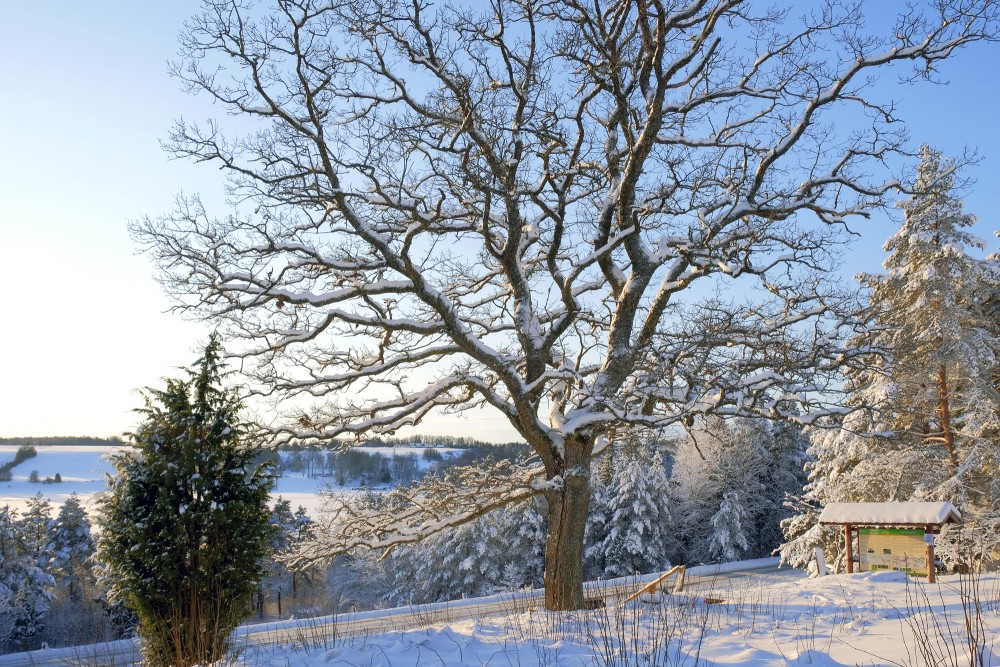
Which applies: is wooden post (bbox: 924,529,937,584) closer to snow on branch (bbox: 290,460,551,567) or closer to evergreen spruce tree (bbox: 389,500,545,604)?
snow on branch (bbox: 290,460,551,567)

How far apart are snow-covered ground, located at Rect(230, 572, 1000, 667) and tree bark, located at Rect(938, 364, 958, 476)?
35.1 ft

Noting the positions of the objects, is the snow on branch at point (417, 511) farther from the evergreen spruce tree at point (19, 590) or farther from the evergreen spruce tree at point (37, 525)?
the evergreen spruce tree at point (37, 525)

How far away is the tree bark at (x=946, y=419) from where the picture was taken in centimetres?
1734

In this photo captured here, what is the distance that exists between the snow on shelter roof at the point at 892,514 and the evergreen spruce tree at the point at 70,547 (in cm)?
3525

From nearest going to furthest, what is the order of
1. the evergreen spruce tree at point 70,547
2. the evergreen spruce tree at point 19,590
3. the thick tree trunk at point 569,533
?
the thick tree trunk at point 569,533 → the evergreen spruce tree at point 19,590 → the evergreen spruce tree at point 70,547

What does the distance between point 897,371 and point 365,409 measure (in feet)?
42.1

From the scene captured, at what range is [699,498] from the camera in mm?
38219

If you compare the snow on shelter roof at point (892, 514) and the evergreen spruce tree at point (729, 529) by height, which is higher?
the snow on shelter roof at point (892, 514)

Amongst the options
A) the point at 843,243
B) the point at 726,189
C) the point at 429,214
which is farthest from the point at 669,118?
the point at 429,214

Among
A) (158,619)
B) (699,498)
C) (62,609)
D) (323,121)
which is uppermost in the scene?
(323,121)

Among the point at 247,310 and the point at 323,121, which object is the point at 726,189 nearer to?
the point at 323,121

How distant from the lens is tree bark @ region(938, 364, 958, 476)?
17.3 m

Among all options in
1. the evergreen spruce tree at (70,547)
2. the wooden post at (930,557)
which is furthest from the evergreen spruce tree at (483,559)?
the wooden post at (930,557)

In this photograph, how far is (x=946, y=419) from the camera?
57.5 ft
